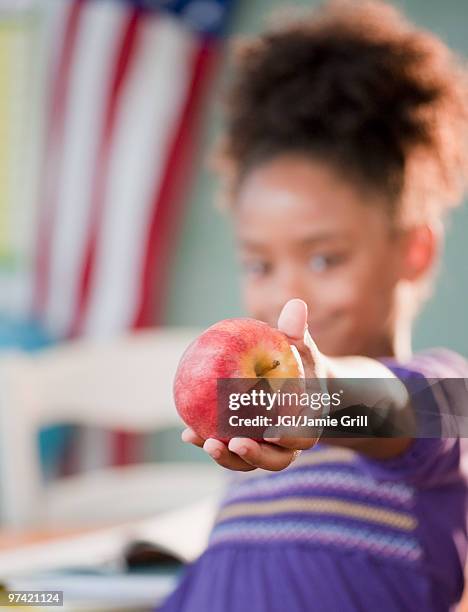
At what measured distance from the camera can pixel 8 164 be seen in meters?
1.55

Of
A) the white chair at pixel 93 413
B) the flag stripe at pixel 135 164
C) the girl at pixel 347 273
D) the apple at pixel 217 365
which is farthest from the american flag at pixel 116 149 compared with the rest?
the apple at pixel 217 365

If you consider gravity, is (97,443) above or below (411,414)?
below

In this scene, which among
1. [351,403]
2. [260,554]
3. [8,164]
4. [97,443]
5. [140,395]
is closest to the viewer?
[351,403]

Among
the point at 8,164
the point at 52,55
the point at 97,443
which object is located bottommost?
the point at 97,443

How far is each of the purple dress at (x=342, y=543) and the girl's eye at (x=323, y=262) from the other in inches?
2.5

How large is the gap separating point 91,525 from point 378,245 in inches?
12.5

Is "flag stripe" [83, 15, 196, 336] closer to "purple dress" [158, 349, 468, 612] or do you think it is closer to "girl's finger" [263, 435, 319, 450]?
"purple dress" [158, 349, 468, 612]

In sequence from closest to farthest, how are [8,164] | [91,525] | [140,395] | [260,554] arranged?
1. [260,554]
2. [91,525]
3. [140,395]
4. [8,164]

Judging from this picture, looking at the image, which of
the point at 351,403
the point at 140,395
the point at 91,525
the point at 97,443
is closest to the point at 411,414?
the point at 351,403

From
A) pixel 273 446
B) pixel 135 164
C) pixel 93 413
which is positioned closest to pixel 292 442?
pixel 273 446

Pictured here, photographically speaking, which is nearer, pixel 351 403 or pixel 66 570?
pixel 351 403

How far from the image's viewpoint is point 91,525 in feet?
2.31

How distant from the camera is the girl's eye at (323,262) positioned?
47 centimetres

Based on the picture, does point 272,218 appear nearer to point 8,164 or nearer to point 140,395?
point 140,395
